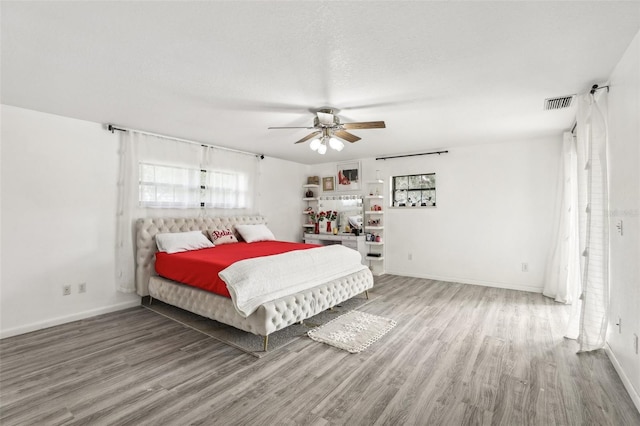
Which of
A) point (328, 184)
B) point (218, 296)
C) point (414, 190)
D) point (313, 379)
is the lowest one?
point (313, 379)

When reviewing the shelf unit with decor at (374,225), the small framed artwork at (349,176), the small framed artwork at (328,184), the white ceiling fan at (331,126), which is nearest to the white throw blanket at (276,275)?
the white ceiling fan at (331,126)

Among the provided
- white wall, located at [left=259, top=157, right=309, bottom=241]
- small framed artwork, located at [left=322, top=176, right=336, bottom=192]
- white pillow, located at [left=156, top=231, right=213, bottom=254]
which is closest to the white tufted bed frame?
white pillow, located at [left=156, top=231, right=213, bottom=254]

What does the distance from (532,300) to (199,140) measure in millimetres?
5652

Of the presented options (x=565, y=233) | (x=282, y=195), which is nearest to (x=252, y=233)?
(x=282, y=195)

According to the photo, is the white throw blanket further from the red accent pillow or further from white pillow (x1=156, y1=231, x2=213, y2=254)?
the red accent pillow

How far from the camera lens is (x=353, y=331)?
321 centimetres

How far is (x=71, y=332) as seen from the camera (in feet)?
10.7

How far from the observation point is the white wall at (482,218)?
15.6ft

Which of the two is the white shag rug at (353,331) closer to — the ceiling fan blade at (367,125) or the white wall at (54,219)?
the ceiling fan blade at (367,125)

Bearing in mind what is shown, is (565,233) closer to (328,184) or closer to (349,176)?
(349,176)

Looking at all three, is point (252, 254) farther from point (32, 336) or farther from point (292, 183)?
point (292, 183)

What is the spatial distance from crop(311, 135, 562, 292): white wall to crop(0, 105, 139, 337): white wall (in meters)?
4.91

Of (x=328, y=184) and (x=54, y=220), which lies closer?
(x=54, y=220)

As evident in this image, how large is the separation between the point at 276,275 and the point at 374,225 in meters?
3.57
